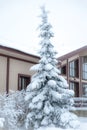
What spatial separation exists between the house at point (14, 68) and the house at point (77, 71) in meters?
6.71

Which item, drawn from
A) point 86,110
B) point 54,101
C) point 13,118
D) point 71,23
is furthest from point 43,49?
A: point 71,23

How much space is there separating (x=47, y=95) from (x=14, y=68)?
421cm

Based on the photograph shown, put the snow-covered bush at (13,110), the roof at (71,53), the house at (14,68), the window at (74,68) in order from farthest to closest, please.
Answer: the window at (74,68), the roof at (71,53), the house at (14,68), the snow-covered bush at (13,110)

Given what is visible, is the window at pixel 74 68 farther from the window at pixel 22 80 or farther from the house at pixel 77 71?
the window at pixel 22 80

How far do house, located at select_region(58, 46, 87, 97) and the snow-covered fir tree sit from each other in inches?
406

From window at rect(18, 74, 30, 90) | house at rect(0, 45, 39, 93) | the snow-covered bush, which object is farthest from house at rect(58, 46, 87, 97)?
the snow-covered bush

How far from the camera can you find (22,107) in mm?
18828

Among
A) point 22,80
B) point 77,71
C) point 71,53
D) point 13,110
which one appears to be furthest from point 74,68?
point 13,110

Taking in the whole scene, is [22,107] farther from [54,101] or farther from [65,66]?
[65,66]

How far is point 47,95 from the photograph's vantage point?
18391 millimetres

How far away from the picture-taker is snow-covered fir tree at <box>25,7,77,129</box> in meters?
17.9

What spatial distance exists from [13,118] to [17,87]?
519cm

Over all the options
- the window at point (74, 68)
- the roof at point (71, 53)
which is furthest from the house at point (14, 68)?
the window at point (74, 68)

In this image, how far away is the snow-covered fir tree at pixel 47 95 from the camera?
17.9 meters
